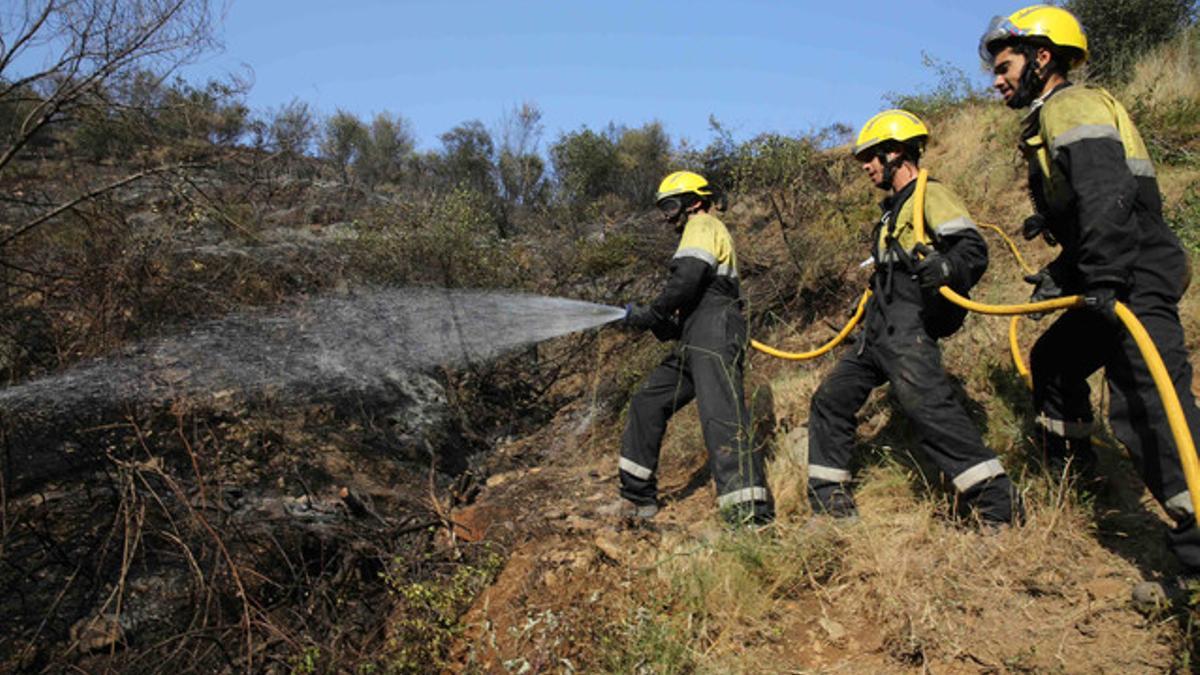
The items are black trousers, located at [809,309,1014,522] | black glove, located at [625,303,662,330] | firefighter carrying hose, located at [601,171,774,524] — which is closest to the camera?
black trousers, located at [809,309,1014,522]

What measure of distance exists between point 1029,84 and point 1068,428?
59.8 inches

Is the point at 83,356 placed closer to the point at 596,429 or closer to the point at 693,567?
the point at 596,429

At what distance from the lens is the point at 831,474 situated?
3570 mm

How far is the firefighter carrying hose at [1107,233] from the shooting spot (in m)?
2.47

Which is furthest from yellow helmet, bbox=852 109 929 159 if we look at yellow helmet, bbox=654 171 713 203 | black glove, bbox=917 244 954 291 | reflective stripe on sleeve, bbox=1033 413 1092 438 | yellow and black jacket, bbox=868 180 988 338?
reflective stripe on sleeve, bbox=1033 413 1092 438

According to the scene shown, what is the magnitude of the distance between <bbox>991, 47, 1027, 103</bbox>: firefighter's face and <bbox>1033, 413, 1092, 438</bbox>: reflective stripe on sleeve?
4.76 ft

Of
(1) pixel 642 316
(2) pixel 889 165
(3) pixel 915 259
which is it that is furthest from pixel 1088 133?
(1) pixel 642 316

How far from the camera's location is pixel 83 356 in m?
6.12

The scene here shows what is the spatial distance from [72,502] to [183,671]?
7.93 ft

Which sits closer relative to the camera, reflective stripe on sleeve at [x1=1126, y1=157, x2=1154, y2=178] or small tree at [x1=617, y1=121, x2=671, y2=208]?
reflective stripe on sleeve at [x1=1126, y1=157, x2=1154, y2=178]

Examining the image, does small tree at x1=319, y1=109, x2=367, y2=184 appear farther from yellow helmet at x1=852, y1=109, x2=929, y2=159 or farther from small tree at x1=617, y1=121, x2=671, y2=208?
yellow helmet at x1=852, y1=109, x2=929, y2=159

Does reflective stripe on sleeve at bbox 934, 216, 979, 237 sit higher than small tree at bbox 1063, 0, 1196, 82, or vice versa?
small tree at bbox 1063, 0, 1196, 82

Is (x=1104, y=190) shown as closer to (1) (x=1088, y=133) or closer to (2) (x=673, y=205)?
(1) (x=1088, y=133)

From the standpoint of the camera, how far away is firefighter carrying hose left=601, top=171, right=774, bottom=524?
3.86 m
